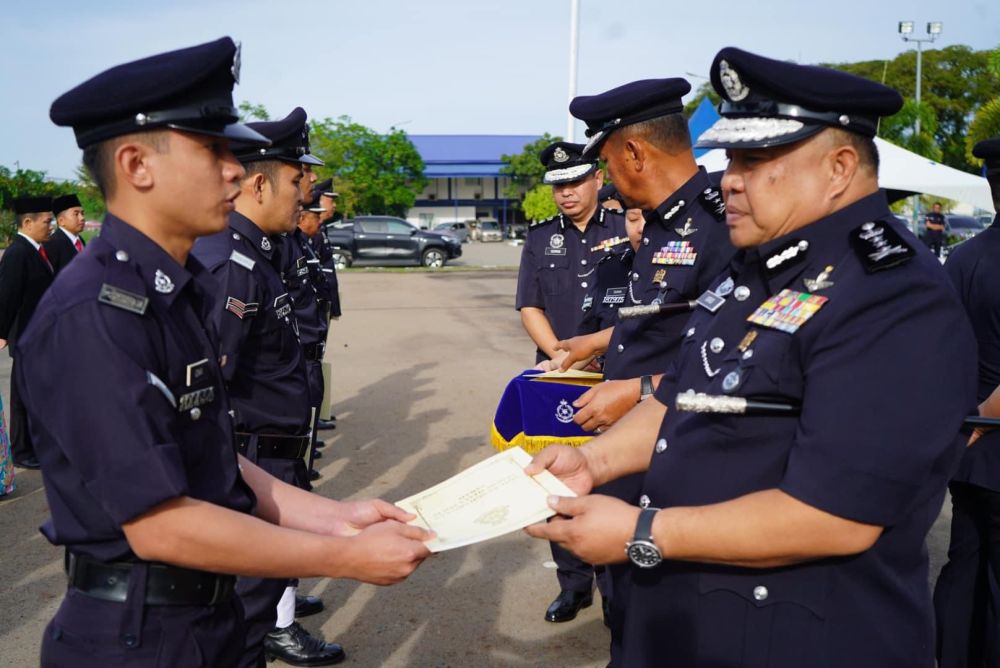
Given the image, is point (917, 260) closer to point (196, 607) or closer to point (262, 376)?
point (196, 607)

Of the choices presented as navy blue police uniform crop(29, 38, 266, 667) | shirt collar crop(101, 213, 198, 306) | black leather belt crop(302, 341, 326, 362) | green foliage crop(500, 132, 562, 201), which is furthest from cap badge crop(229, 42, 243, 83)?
green foliage crop(500, 132, 562, 201)

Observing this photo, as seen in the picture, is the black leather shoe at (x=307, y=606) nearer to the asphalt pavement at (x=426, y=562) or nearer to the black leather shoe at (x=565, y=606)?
the asphalt pavement at (x=426, y=562)

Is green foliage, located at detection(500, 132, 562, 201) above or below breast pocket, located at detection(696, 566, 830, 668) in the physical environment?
below

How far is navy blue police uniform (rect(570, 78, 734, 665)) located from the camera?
3.76 meters

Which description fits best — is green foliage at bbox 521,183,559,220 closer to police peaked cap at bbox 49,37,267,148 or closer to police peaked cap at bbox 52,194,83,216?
police peaked cap at bbox 52,194,83,216

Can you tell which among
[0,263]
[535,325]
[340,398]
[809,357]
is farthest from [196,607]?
[340,398]

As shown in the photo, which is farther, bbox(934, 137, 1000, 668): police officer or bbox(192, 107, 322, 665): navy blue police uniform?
bbox(192, 107, 322, 665): navy blue police uniform

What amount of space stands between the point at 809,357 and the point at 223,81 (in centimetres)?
156

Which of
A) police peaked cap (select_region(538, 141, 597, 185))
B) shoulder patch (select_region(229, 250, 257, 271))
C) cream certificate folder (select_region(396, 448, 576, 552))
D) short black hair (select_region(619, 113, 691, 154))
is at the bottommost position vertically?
cream certificate folder (select_region(396, 448, 576, 552))

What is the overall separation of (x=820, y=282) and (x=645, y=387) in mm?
1641

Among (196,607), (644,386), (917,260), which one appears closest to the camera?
(917,260)

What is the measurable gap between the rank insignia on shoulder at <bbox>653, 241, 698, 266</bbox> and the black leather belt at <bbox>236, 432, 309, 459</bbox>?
6.15 feet

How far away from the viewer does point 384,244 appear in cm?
2986

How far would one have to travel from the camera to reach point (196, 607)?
2.17 m
